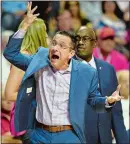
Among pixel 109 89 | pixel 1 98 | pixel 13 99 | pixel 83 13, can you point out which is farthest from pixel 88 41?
pixel 83 13

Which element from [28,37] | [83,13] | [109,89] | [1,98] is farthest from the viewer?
[83,13]

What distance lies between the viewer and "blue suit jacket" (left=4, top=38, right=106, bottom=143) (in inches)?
180

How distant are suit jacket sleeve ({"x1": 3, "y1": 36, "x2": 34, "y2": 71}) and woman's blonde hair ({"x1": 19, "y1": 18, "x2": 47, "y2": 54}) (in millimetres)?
496

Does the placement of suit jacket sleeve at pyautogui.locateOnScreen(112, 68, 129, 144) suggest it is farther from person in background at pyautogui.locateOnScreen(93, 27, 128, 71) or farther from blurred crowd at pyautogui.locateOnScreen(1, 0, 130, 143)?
person in background at pyautogui.locateOnScreen(93, 27, 128, 71)

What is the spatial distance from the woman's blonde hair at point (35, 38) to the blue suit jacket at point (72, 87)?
0.43 m

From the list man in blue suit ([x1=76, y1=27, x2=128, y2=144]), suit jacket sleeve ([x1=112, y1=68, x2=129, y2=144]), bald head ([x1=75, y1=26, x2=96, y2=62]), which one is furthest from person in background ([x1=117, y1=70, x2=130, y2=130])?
bald head ([x1=75, y1=26, x2=96, y2=62])

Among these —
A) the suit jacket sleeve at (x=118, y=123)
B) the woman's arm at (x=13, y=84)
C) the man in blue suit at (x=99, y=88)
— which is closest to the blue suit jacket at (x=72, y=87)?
the woman's arm at (x=13, y=84)

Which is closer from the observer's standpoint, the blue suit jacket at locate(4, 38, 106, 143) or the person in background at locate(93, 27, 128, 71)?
the blue suit jacket at locate(4, 38, 106, 143)

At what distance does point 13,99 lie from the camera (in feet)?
17.4

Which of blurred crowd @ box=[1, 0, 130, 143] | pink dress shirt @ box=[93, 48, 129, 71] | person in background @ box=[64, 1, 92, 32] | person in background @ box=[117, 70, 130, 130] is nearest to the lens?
person in background @ box=[117, 70, 130, 130]

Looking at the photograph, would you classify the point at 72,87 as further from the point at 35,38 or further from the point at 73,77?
the point at 35,38

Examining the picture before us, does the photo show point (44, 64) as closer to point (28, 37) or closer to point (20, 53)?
point (20, 53)

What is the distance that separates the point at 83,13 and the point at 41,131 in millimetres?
4727

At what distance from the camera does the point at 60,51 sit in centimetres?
461
